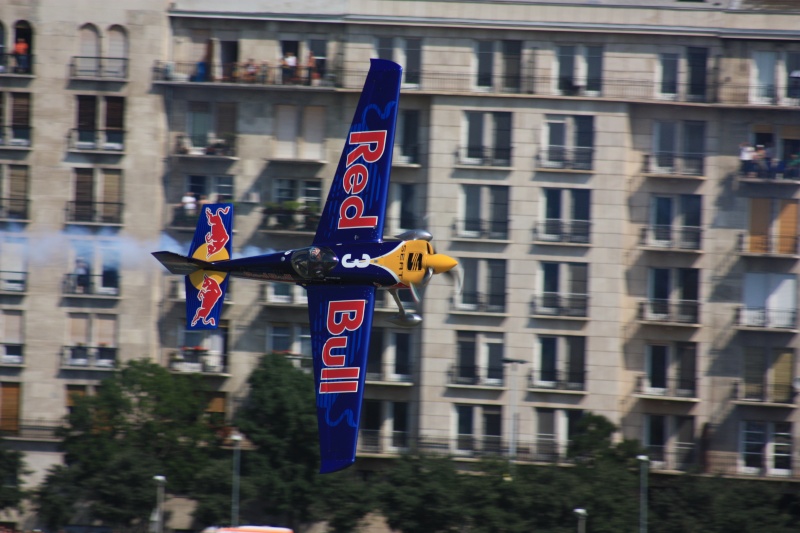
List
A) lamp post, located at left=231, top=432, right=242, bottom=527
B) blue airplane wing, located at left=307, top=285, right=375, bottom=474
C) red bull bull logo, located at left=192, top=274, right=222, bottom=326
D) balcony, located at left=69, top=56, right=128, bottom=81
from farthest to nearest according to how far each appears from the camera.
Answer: balcony, located at left=69, top=56, right=128, bottom=81 → lamp post, located at left=231, top=432, right=242, bottom=527 → red bull bull logo, located at left=192, top=274, right=222, bottom=326 → blue airplane wing, located at left=307, top=285, right=375, bottom=474

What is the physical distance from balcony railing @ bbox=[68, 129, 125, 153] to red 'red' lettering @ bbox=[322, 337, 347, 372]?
31.2 meters

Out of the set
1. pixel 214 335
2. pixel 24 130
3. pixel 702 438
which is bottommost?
pixel 702 438

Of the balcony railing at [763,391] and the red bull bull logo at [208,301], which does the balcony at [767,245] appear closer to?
the balcony railing at [763,391]

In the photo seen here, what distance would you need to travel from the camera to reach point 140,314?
67.1m

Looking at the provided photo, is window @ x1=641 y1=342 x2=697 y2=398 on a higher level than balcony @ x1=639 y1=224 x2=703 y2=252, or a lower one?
lower

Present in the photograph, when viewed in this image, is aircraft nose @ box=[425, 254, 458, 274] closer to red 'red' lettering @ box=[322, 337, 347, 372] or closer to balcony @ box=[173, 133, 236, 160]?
red 'red' lettering @ box=[322, 337, 347, 372]

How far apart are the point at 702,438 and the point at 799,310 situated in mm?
7929

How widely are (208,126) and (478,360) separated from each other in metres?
18.3

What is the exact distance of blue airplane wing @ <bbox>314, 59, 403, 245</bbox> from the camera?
4047cm

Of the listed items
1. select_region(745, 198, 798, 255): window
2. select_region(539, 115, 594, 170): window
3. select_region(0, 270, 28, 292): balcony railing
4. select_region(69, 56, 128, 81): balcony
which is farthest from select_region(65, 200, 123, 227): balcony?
select_region(745, 198, 798, 255): window

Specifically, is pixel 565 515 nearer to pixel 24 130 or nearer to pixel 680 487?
pixel 680 487

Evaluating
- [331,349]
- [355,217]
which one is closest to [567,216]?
[355,217]

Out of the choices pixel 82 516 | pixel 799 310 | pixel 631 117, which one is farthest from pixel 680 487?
pixel 82 516

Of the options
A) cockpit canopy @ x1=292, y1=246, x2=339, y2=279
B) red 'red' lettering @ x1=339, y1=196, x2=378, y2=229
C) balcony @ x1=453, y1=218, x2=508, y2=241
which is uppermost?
balcony @ x1=453, y1=218, x2=508, y2=241
